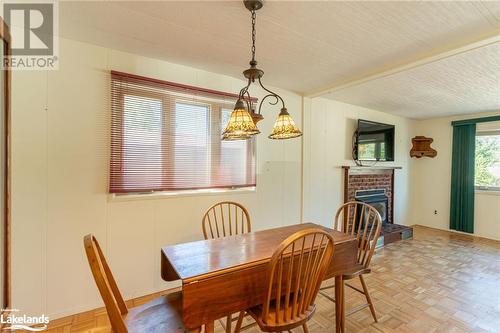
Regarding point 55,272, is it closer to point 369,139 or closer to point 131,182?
point 131,182

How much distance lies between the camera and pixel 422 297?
239 cm

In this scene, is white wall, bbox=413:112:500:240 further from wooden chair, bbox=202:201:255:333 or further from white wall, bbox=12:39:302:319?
white wall, bbox=12:39:302:319

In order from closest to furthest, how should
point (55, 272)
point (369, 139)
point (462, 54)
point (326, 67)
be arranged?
point (55, 272)
point (462, 54)
point (326, 67)
point (369, 139)

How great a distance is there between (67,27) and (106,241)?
1837 mm

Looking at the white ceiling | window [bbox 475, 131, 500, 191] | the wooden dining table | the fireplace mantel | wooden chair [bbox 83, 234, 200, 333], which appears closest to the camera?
wooden chair [bbox 83, 234, 200, 333]

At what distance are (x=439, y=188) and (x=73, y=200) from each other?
6376 millimetres

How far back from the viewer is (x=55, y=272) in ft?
6.47

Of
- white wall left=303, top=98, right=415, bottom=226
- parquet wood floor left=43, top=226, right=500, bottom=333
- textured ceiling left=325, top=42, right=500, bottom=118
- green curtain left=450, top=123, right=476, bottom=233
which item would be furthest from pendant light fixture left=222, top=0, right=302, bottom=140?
green curtain left=450, top=123, right=476, bottom=233

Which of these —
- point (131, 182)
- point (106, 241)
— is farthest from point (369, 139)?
point (106, 241)

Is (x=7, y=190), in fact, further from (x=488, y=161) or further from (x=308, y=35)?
(x=488, y=161)

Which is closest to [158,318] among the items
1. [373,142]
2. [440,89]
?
[440,89]

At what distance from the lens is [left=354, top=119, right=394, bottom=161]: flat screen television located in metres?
4.14

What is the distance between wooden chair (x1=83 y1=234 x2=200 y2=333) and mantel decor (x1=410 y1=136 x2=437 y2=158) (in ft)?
18.7

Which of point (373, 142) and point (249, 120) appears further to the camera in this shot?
point (373, 142)
